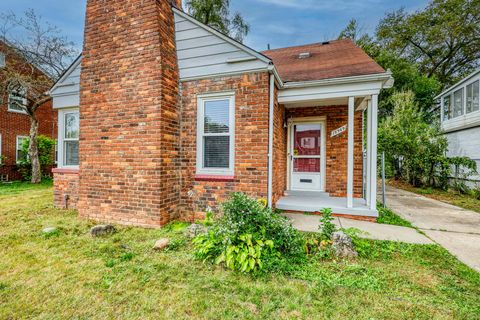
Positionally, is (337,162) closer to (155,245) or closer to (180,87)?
(180,87)

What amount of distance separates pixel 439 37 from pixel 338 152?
20029mm

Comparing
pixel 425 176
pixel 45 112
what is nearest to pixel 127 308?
pixel 425 176

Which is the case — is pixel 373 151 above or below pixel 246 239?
above

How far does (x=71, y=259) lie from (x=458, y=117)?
16.0m

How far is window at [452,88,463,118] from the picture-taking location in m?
11.6

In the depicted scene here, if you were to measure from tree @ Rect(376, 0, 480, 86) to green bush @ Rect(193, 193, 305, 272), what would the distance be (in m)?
23.5

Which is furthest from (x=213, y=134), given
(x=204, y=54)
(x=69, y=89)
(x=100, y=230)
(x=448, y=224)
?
(x=448, y=224)

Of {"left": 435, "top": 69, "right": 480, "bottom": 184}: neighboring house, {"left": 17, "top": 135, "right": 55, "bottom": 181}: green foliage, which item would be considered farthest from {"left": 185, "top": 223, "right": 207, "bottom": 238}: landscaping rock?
{"left": 17, "top": 135, "right": 55, "bottom": 181}: green foliage

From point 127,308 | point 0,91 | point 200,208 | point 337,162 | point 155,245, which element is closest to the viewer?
point 127,308

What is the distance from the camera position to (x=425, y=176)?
10.6 m

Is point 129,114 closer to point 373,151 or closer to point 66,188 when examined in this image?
point 66,188

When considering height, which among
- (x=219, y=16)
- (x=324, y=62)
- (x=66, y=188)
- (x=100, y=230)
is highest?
(x=219, y=16)

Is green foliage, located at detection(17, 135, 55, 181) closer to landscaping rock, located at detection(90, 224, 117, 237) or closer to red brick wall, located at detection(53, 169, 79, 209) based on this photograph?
red brick wall, located at detection(53, 169, 79, 209)

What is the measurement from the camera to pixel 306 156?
6.91m
